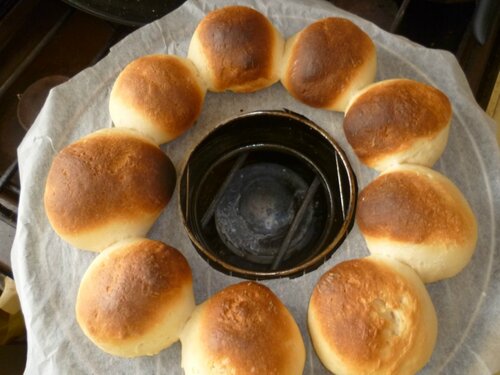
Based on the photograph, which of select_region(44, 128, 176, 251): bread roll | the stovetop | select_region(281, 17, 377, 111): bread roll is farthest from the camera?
the stovetop

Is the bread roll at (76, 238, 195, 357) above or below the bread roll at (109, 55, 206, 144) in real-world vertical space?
below

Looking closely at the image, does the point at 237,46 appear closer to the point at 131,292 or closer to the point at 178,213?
the point at 178,213

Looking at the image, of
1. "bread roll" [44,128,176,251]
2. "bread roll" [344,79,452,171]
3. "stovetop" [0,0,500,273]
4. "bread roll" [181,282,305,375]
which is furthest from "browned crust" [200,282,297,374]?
"stovetop" [0,0,500,273]

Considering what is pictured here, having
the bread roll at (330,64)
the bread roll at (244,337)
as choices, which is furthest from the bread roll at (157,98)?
the bread roll at (244,337)

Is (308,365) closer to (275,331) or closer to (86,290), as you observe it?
(275,331)

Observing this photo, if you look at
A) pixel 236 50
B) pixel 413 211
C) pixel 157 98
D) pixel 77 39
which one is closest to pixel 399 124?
pixel 413 211

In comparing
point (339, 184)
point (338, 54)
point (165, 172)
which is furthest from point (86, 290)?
point (338, 54)

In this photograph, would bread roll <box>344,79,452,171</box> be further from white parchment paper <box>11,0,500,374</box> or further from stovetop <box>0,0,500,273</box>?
stovetop <box>0,0,500,273</box>

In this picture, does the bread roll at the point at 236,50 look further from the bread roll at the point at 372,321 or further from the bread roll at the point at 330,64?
the bread roll at the point at 372,321
